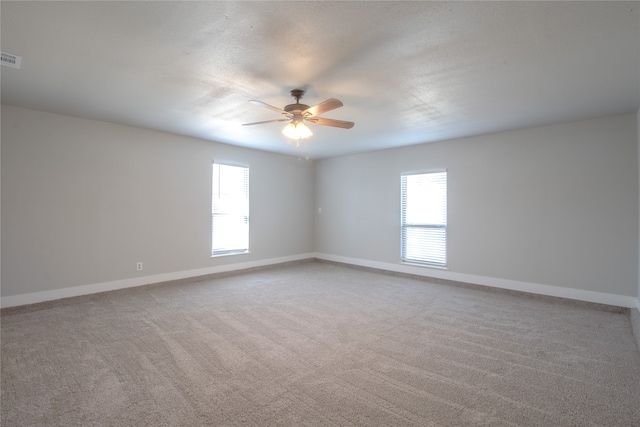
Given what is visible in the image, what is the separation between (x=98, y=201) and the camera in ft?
14.1

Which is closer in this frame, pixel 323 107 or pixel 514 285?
pixel 323 107

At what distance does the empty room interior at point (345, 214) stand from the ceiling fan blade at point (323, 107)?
0.02 m

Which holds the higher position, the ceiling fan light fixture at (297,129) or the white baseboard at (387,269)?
the ceiling fan light fixture at (297,129)

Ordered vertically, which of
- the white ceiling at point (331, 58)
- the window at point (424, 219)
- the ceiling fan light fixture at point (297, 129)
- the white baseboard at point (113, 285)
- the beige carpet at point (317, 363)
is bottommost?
the beige carpet at point (317, 363)

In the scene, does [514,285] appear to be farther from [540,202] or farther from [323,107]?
[323,107]

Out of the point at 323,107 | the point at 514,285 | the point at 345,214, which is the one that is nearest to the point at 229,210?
the point at 345,214

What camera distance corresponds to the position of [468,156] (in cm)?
503

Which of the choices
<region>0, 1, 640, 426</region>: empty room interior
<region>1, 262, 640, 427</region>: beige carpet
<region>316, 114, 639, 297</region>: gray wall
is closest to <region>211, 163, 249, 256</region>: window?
<region>0, 1, 640, 426</region>: empty room interior

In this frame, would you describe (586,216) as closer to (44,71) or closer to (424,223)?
(424,223)

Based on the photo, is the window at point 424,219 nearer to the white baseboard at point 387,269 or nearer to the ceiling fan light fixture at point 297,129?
the white baseboard at point 387,269

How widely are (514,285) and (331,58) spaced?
421 centimetres

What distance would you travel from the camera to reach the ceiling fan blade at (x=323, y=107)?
2.70 metres

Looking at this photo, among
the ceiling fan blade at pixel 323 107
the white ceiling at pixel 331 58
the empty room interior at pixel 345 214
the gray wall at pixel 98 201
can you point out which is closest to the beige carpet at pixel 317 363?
the empty room interior at pixel 345 214

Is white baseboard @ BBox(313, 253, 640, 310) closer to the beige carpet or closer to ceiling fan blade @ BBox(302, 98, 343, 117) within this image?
A: the beige carpet
